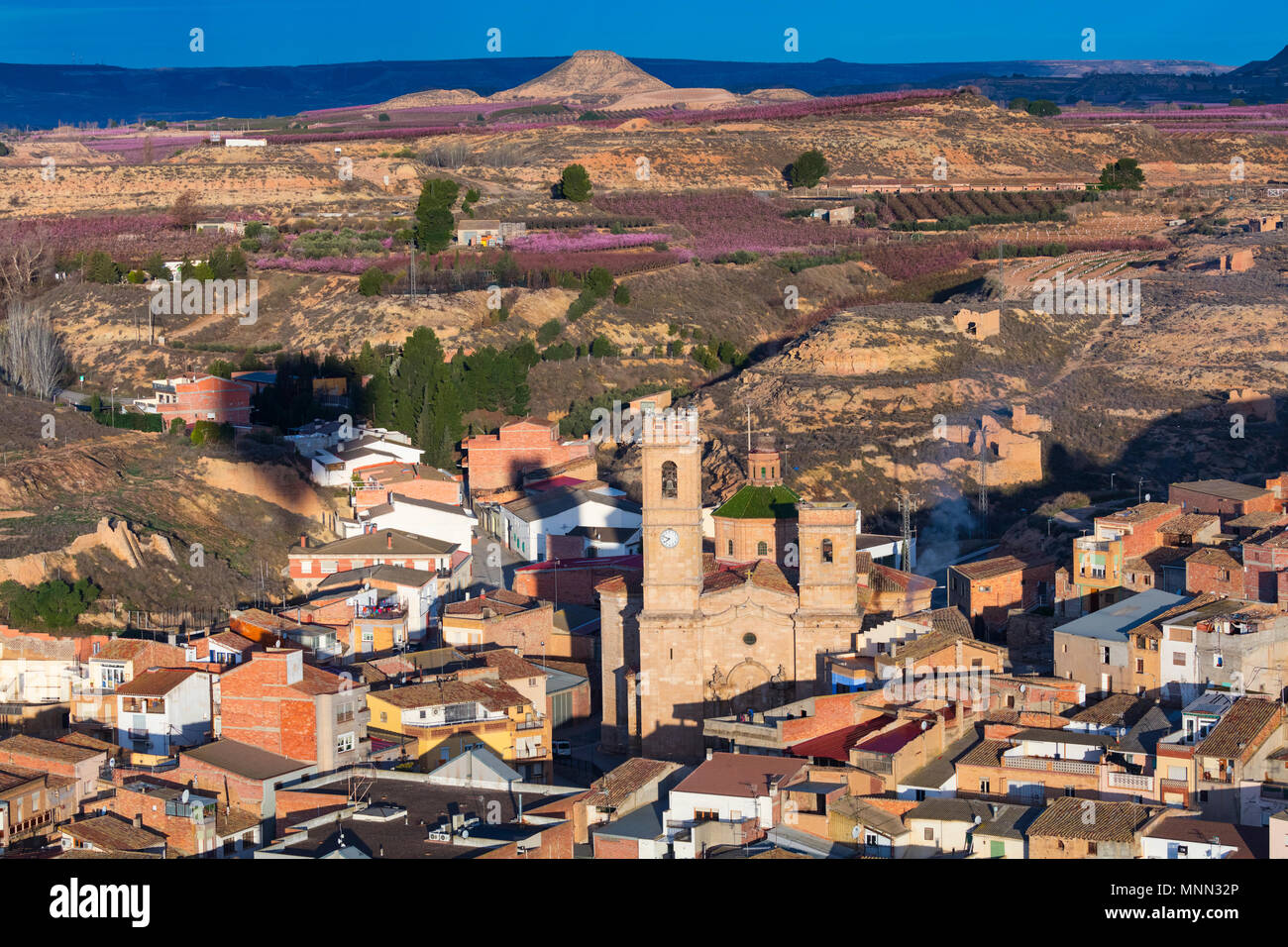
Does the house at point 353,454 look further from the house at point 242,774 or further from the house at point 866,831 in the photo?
the house at point 866,831

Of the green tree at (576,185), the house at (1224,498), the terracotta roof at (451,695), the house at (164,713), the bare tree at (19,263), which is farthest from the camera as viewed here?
the green tree at (576,185)

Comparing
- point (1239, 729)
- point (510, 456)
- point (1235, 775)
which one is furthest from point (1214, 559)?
point (510, 456)

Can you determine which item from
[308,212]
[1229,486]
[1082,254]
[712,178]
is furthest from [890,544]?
[712,178]

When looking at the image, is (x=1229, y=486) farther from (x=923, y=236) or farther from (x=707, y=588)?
(x=923, y=236)

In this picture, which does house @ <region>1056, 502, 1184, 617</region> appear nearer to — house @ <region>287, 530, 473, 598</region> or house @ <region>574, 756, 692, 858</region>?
house @ <region>574, 756, 692, 858</region>

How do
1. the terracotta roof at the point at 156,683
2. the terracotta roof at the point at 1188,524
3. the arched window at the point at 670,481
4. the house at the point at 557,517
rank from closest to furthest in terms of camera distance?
the terracotta roof at the point at 156,683 < the arched window at the point at 670,481 < the terracotta roof at the point at 1188,524 < the house at the point at 557,517

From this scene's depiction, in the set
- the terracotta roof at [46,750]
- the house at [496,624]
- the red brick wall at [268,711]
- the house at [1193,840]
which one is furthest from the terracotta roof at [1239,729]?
the terracotta roof at [46,750]
